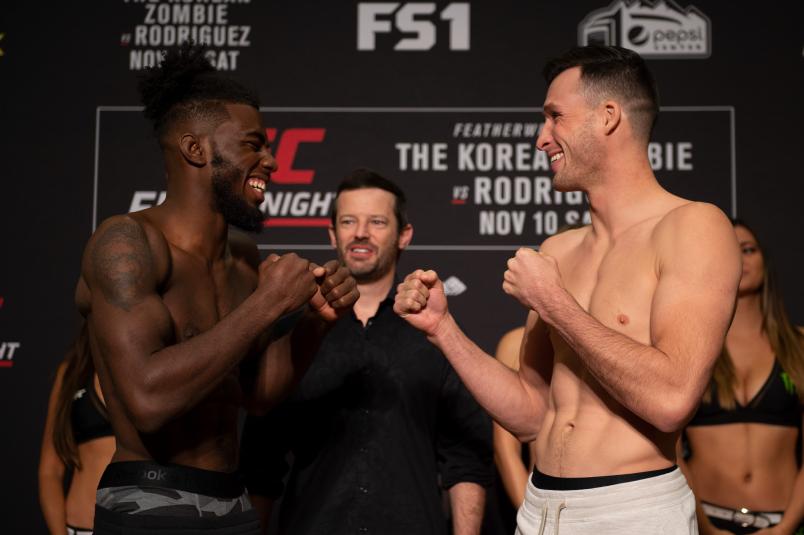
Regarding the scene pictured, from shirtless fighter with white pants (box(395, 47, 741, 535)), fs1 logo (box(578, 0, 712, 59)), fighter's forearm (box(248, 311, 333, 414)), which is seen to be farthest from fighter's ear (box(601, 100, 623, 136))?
fs1 logo (box(578, 0, 712, 59))

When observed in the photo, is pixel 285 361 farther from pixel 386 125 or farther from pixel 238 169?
pixel 386 125

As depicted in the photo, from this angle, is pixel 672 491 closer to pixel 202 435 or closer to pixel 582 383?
pixel 582 383

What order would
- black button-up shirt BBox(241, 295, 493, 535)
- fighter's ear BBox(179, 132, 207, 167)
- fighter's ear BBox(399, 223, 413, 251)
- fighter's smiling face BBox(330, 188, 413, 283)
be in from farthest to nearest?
fighter's ear BBox(399, 223, 413, 251) < fighter's smiling face BBox(330, 188, 413, 283) < black button-up shirt BBox(241, 295, 493, 535) < fighter's ear BBox(179, 132, 207, 167)

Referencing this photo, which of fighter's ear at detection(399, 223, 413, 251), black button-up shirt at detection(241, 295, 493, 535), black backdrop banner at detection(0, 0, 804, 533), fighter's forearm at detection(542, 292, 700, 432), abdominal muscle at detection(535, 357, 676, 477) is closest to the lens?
fighter's forearm at detection(542, 292, 700, 432)

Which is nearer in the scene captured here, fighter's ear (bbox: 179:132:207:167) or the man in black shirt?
fighter's ear (bbox: 179:132:207:167)

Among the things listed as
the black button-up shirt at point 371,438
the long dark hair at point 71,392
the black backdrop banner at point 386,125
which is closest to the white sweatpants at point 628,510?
the black button-up shirt at point 371,438

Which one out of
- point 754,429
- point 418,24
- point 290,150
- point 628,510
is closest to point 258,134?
point 628,510

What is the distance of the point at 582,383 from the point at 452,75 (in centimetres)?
188

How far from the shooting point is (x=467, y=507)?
2584 mm

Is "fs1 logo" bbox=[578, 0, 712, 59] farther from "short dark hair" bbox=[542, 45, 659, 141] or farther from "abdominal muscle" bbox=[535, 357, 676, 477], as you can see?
"abdominal muscle" bbox=[535, 357, 676, 477]

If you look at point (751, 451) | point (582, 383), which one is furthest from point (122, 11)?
point (751, 451)

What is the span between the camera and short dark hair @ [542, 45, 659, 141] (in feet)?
6.28

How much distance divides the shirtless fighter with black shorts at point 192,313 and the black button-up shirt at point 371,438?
393mm

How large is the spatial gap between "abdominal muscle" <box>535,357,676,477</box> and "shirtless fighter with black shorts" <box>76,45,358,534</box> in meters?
0.53
